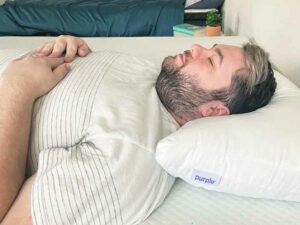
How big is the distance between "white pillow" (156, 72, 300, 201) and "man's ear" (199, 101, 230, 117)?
15cm

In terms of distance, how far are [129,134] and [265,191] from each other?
1.11 ft

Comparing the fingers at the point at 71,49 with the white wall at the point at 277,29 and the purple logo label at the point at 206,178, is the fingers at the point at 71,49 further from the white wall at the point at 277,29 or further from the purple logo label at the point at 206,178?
the white wall at the point at 277,29

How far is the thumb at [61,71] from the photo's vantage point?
37.7 inches

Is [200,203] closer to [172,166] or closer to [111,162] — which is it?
[172,166]

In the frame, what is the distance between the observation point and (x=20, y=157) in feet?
2.65

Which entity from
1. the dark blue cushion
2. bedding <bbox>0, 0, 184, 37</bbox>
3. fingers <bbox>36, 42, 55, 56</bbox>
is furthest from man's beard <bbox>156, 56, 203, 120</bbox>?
the dark blue cushion

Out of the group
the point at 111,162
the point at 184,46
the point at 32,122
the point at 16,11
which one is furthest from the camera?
the point at 16,11

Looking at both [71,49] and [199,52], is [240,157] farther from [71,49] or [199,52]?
[71,49]

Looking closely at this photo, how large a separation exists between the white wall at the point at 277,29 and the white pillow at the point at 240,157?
41 cm

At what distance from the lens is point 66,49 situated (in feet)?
3.70

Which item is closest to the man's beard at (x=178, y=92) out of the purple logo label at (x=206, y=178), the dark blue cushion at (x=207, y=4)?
the purple logo label at (x=206, y=178)

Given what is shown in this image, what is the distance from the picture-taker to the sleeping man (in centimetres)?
73

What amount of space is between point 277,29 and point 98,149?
2.89 ft

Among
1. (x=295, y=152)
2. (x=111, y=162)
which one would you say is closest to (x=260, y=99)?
(x=295, y=152)
